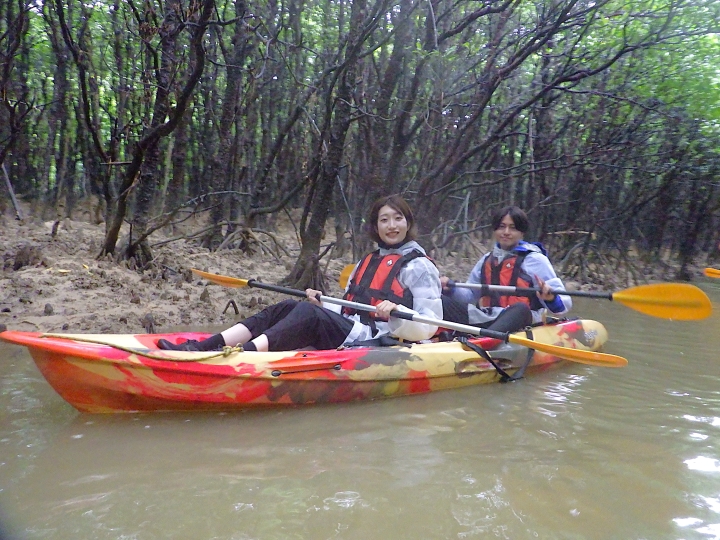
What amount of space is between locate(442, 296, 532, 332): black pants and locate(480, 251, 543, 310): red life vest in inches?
5.3

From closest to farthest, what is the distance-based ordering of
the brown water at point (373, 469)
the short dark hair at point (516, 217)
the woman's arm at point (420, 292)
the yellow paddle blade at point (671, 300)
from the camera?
the brown water at point (373, 469)
the woman's arm at point (420, 292)
the yellow paddle blade at point (671, 300)
the short dark hair at point (516, 217)

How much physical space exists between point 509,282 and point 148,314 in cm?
275

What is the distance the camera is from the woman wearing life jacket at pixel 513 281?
13.8ft

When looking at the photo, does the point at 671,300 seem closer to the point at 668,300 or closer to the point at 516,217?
the point at 668,300

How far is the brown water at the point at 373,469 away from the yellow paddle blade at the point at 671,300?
1.80 ft

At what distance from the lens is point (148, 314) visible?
4.50 metres

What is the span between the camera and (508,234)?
4.39m

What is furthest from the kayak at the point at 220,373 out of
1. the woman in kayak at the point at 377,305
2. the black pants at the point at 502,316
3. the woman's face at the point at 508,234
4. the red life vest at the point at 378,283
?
the woman's face at the point at 508,234

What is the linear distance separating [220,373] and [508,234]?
2.48m

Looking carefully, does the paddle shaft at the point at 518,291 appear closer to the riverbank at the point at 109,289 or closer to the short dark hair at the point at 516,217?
the short dark hair at the point at 516,217

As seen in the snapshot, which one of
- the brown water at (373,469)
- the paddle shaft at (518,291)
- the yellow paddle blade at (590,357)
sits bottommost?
the brown water at (373,469)

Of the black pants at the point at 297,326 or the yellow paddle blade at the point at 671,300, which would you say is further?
the yellow paddle blade at the point at 671,300

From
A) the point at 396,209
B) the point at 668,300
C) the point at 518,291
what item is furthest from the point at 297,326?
the point at 668,300

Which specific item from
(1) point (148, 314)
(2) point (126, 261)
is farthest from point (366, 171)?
(1) point (148, 314)
